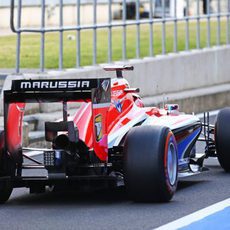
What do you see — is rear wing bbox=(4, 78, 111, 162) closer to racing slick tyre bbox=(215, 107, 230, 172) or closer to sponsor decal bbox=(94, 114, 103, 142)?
sponsor decal bbox=(94, 114, 103, 142)

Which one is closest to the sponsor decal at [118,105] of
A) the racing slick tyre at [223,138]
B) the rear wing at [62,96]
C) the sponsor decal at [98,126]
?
the rear wing at [62,96]

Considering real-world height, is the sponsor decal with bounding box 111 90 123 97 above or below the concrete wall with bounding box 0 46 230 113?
below

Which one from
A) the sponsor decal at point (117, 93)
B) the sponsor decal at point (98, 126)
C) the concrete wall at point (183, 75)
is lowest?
the sponsor decal at point (98, 126)

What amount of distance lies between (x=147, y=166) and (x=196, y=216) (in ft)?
2.77

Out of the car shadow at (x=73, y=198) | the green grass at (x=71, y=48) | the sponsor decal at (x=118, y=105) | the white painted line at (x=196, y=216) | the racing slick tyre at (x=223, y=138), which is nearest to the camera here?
the white painted line at (x=196, y=216)

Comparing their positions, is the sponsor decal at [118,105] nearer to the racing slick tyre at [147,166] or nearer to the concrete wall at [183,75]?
the racing slick tyre at [147,166]

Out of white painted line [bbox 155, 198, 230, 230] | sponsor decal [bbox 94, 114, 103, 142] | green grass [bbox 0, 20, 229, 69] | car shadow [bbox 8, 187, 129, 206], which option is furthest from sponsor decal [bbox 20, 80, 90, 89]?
green grass [bbox 0, 20, 229, 69]

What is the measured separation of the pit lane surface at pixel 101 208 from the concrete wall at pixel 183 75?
24.1 feet

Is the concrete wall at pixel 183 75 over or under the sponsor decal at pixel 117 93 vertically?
over

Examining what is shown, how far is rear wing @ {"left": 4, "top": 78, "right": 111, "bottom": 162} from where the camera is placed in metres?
12.1

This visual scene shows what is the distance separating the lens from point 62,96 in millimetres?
12312

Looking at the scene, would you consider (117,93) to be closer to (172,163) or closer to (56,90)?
(56,90)

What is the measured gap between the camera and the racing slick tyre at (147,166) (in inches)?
464

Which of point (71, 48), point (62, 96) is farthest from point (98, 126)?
point (71, 48)
